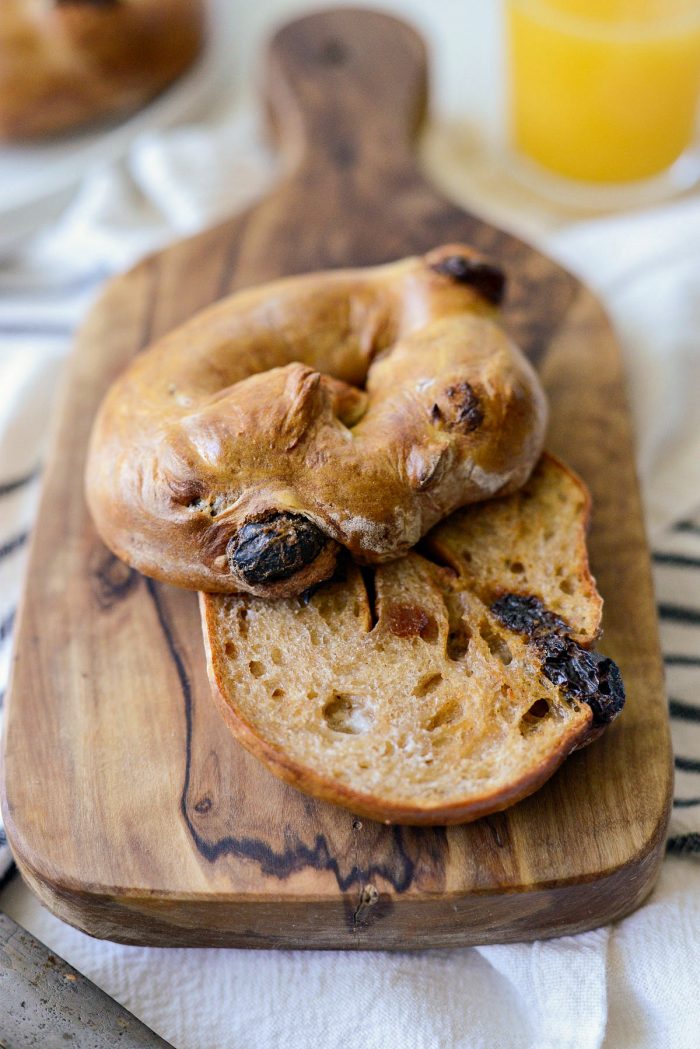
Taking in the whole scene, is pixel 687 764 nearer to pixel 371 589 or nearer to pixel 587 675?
pixel 587 675

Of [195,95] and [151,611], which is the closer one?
[151,611]

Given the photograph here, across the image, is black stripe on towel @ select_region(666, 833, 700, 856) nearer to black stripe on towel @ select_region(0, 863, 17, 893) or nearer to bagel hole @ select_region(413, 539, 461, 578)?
bagel hole @ select_region(413, 539, 461, 578)

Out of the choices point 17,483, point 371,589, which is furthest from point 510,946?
point 17,483

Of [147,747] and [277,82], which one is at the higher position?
[277,82]

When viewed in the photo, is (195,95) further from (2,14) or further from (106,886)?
(106,886)

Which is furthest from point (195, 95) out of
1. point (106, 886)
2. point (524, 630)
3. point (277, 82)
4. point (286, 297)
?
point (106, 886)

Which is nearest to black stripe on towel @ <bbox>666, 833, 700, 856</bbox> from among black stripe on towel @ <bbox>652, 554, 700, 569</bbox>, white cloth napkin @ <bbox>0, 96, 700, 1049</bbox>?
white cloth napkin @ <bbox>0, 96, 700, 1049</bbox>

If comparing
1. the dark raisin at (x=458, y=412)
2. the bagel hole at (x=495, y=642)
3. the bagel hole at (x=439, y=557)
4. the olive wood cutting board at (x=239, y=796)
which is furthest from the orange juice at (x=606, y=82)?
the bagel hole at (x=495, y=642)
